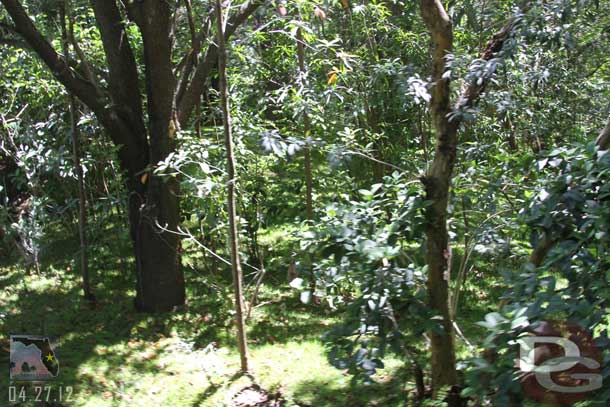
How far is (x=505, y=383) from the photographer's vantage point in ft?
8.09

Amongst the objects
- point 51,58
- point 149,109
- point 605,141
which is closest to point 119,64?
point 149,109

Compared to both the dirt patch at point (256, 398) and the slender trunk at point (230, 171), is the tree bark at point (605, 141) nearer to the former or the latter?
the slender trunk at point (230, 171)

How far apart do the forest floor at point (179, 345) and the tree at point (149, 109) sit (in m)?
0.51

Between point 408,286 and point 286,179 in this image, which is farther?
point 286,179

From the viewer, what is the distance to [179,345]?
6.01m

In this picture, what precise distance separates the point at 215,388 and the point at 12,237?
4.00 m

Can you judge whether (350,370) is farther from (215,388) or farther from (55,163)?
(55,163)

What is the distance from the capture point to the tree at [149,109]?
617cm

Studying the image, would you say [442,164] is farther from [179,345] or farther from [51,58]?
[51,58]

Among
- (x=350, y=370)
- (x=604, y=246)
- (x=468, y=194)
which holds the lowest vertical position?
(x=350, y=370)

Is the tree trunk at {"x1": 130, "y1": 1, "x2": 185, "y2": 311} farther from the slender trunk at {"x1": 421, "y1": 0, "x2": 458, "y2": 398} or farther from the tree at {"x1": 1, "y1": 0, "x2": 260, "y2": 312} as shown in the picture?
the slender trunk at {"x1": 421, "y1": 0, "x2": 458, "y2": 398}

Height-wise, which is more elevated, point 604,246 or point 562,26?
point 562,26

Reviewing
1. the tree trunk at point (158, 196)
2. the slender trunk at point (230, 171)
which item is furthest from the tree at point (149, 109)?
the slender trunk at point (230, 171)

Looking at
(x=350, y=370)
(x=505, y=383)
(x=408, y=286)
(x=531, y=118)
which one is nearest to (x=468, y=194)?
(x=408, y=286)
